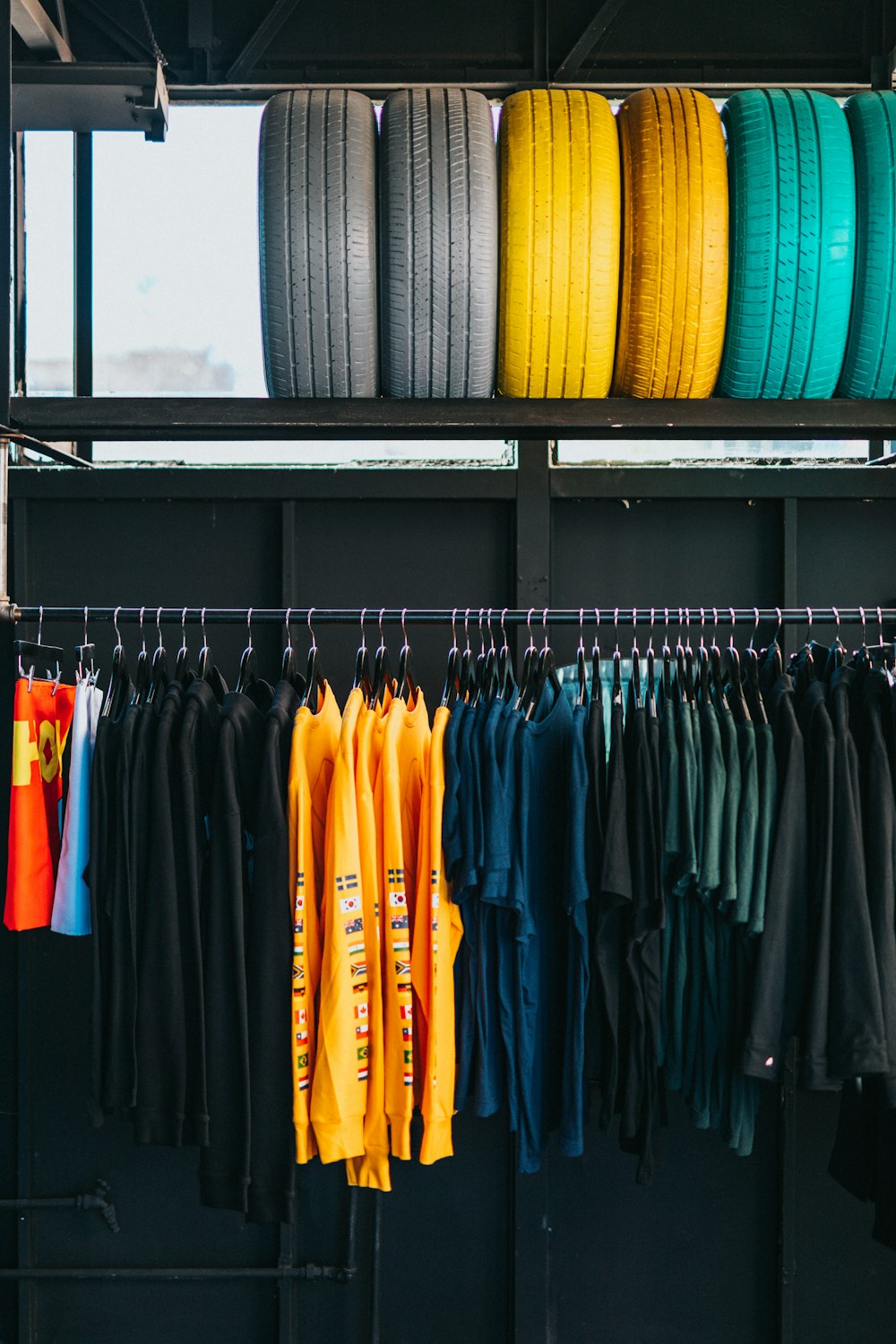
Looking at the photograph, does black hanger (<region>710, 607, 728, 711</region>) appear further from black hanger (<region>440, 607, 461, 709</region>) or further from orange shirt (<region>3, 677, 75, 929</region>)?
orange shirt (<region>3, 677, 75, 929</region>)

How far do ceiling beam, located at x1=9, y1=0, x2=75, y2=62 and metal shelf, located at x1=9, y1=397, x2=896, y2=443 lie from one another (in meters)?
1.07

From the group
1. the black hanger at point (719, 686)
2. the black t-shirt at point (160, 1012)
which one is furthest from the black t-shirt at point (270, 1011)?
the black hanger at point (719, 686)

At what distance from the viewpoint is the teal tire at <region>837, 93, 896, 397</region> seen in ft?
6.97

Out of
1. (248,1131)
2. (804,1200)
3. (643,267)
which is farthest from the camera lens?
(804,1200)

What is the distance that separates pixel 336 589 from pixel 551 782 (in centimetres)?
121

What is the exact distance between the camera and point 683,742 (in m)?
2.20

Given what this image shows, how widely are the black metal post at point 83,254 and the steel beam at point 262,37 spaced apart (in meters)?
0.55

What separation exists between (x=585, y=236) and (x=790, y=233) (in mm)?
450

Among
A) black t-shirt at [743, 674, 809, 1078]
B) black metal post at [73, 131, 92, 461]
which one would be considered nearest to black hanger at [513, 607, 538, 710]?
black t-shirt at [743, 674, 809, 1078]

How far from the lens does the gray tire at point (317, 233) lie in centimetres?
214

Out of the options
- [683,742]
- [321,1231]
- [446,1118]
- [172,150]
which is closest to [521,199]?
[683,742]

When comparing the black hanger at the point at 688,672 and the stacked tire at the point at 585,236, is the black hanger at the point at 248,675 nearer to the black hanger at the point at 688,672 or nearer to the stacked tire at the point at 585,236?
the stacked tire at the point at 585,236

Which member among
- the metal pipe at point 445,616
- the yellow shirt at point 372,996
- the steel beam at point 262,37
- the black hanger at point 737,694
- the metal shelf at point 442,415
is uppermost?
the steel beam at point 262,37

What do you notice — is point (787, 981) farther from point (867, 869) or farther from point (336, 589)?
point (336, 589)
